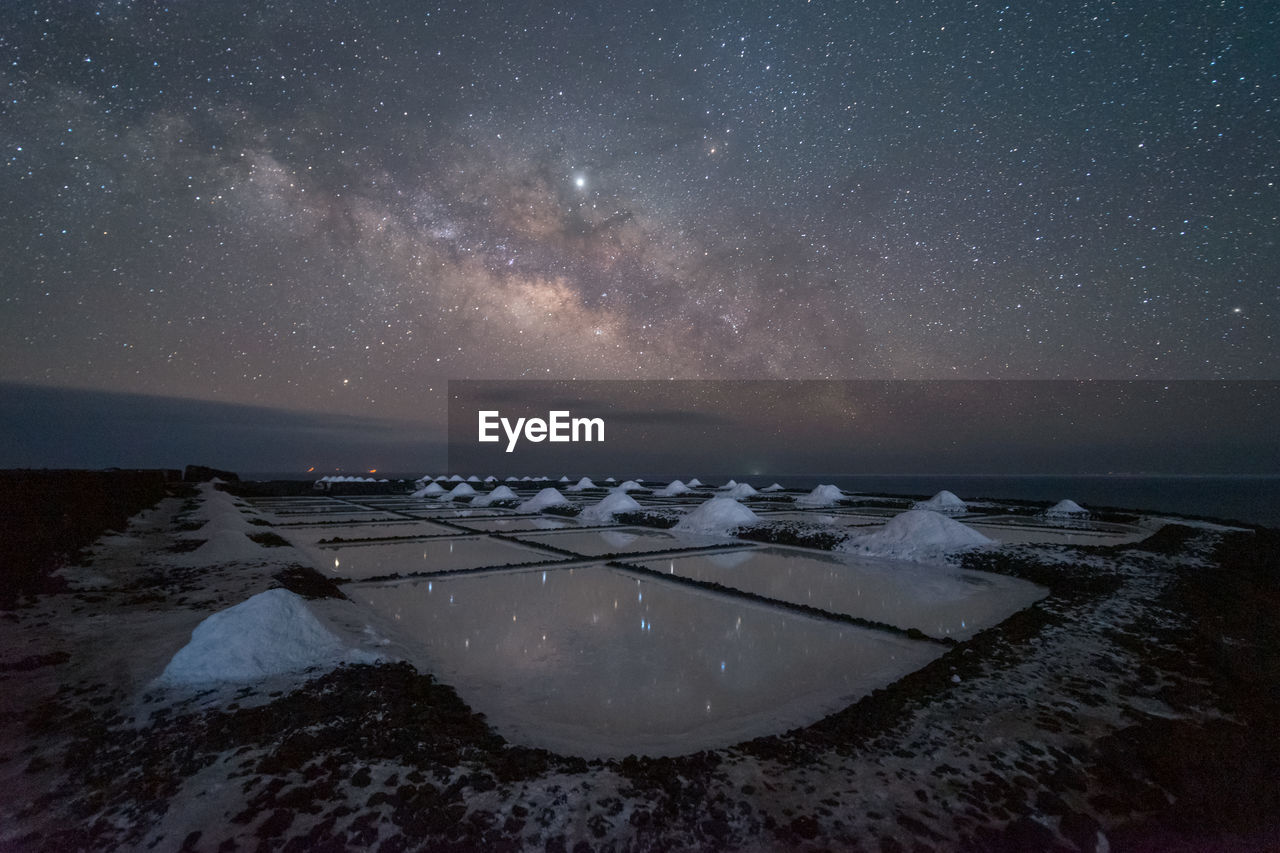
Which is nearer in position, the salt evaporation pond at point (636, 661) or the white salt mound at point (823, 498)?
the salt evaporation pond at point (636, 661)

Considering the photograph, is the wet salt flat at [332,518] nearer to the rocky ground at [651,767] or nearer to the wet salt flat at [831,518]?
the rocky ground at [651,767]

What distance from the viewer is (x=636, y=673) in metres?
5.84

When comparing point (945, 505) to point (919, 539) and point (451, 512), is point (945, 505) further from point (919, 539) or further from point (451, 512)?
point (451, 512)

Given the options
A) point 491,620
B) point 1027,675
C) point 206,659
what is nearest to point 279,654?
point 206,659

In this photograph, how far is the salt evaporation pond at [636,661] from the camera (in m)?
4.64

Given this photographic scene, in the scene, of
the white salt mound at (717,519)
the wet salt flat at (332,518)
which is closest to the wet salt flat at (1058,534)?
the white salt mound at (717,519)

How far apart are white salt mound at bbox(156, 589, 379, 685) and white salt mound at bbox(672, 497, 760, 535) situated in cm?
1351

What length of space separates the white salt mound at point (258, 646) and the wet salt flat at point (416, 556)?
5.18m

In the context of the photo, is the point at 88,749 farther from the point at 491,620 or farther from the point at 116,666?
the point at 491,620

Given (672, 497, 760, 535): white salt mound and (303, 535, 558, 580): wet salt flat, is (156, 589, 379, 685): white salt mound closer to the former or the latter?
(303, 535, 558, 580): wet salt flat

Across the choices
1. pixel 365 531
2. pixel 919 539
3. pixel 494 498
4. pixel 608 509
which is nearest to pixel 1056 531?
pixel 919 539

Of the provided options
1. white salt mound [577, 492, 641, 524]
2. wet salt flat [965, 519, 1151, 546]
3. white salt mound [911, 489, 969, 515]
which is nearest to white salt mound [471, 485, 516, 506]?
white salt mound [577, 492, 641, 524]

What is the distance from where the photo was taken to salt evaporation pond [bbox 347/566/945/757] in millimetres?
4637

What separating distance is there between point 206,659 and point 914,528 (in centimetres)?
1460
